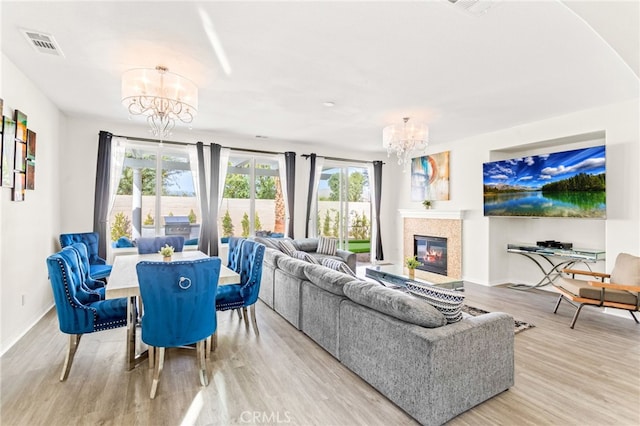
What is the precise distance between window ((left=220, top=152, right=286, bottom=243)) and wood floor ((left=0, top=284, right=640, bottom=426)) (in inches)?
131

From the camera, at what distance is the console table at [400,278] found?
4062mm

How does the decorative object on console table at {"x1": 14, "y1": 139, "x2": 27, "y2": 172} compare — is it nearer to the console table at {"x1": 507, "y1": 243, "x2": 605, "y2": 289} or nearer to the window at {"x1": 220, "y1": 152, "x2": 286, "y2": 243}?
the window at {"x1": 220, "y1": 152, "x2": 286, "y2": 243}

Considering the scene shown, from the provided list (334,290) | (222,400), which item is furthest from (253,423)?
(334,290)

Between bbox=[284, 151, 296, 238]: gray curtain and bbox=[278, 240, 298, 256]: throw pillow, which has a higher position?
bbox=[284, 151, 296, 238]: gray curtain

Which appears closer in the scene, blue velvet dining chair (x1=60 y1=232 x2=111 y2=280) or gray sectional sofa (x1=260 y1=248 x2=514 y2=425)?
gray sectional sofa (x1=260 y1=248 x2=514 y2=425)

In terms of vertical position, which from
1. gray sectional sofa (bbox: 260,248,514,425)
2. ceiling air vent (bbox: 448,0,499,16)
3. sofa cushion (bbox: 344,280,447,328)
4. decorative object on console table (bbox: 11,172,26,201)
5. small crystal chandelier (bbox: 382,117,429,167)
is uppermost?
ceiling air vent (bbox: 448,0,499,16)

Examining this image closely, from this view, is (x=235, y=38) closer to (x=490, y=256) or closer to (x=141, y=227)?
(x=141, y=227)

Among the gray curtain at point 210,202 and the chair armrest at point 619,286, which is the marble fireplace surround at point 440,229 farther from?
the gray curtain at point 210,202

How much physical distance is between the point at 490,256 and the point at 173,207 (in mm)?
6058

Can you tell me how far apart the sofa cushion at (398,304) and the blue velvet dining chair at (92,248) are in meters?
3.76

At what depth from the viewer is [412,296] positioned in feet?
7.67

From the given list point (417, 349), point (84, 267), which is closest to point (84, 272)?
point (84, 267)

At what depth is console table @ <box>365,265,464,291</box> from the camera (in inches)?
160

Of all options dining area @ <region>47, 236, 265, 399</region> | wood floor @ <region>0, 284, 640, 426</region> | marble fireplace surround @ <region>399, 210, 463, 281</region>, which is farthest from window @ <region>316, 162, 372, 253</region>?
dining area @ <region>47, 236, 265, 399</region>
